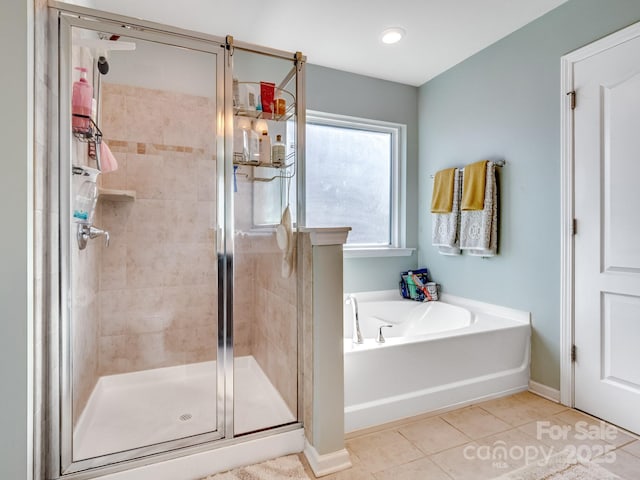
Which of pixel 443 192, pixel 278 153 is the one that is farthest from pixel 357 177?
pixel 278 153

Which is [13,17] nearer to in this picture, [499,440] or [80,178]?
[80,178]

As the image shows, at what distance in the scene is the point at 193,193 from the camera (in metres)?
2.05

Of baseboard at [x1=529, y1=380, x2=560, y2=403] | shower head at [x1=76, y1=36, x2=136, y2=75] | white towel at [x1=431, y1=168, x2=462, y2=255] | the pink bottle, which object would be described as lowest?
baseboard at [x1=529, y1=380, x2=560, y2=403]

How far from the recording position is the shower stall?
4.59 feet

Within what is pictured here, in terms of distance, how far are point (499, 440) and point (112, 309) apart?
2.34 meters

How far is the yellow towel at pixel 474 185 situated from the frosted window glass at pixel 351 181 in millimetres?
797

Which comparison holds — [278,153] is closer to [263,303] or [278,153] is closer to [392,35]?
[263,303]

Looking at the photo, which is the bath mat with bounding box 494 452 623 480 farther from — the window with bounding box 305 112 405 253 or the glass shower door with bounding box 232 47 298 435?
the window with bounding box 305 112 405 253

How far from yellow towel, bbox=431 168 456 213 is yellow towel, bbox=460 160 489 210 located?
0.51ft

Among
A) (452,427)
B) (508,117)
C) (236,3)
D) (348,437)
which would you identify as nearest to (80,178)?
(236,3)

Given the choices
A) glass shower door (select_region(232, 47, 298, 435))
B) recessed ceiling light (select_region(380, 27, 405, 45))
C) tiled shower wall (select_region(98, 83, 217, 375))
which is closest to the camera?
glass shower door (select_region(232, 47, 298, 435))

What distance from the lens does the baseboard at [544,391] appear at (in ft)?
6.95

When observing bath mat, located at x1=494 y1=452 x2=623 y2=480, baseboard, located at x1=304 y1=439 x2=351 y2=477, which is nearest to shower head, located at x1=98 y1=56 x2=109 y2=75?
baseboard, located at x1=304 y1=439 x2=351 y2=477

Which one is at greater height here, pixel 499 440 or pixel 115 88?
pixel 115 88
